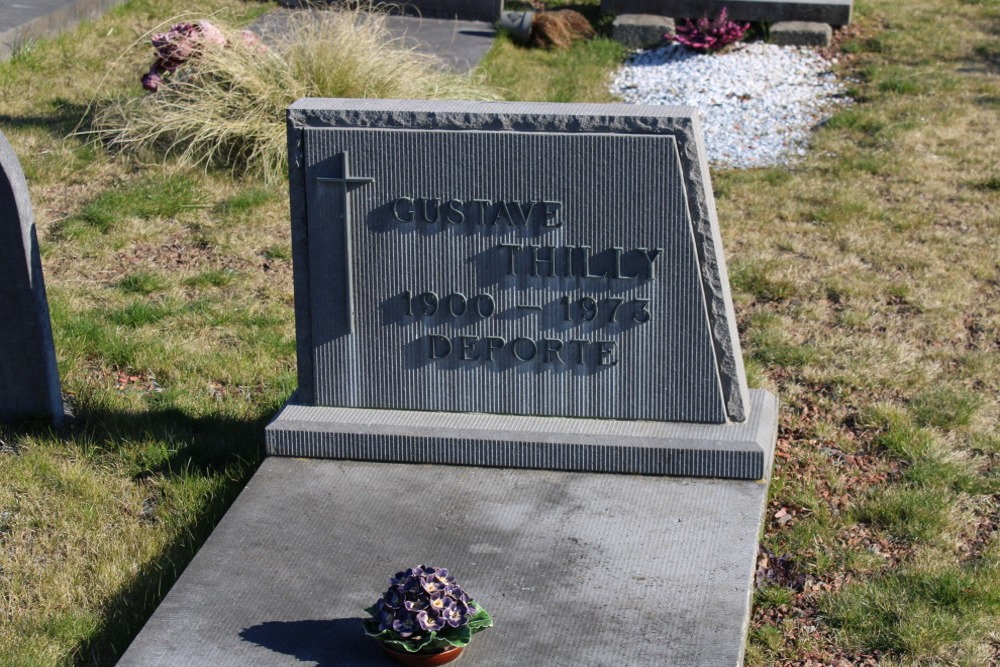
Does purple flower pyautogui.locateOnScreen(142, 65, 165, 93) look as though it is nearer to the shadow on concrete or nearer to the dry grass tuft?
the dry grass tuft

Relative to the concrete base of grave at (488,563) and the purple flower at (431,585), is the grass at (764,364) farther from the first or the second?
the purple flower at (431,585)

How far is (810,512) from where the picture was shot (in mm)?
4781

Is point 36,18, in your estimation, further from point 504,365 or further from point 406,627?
point 406,627

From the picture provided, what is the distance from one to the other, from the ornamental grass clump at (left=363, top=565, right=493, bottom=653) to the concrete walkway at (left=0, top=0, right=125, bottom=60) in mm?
8255

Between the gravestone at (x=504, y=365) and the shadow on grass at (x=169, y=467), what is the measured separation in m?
0.17

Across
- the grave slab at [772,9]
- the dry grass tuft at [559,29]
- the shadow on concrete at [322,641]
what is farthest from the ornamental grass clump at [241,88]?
the shadow on concrete at [322,641]

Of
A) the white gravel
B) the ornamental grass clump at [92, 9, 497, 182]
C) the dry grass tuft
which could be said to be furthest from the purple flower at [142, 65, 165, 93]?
the dry grass tuft

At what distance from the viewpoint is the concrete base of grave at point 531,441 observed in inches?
186

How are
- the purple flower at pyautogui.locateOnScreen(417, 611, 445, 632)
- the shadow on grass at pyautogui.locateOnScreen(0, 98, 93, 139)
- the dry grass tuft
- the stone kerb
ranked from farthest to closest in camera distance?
the stone kerb, the dry grass tuft, the shadow on grass at pyautogui.locateOnScreen(0, 98, 93, 139), the purple flower at pyautogui.locateOnScreen(417, 611, 445, 632)

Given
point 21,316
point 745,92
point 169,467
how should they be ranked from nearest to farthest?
point 169,467 < point 21,316 < point 745,92

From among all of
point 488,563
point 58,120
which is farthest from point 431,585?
point 58,120

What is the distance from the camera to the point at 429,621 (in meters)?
3.63

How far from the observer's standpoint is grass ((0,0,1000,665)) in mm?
4262

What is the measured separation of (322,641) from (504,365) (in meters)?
1.42
